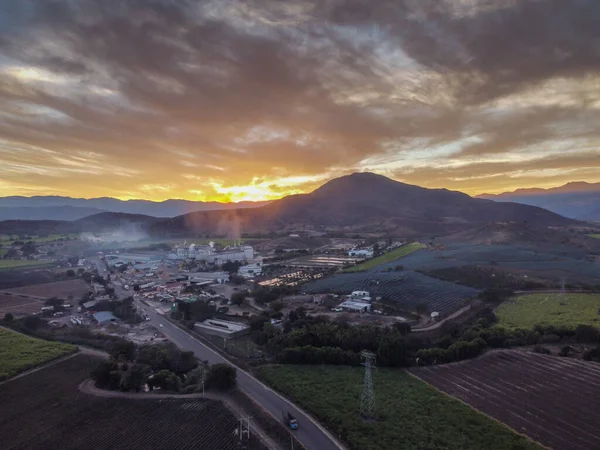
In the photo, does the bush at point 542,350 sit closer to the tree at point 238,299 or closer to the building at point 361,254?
the tree at point 238,299

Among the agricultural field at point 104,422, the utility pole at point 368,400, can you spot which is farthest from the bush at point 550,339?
the agricultural field at point 104,422

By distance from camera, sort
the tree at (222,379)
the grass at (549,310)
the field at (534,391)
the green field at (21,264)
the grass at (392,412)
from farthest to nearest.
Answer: the green field at (21,264), the grass at (549,310), the tree at (222,379), the field at (534,391), the grass at (392,412)

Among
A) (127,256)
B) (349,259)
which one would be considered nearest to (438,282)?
(349,259)

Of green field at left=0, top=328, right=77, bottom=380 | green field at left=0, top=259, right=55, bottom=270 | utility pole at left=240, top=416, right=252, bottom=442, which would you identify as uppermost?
green field at left=0, top=259, right=55, bottom=270

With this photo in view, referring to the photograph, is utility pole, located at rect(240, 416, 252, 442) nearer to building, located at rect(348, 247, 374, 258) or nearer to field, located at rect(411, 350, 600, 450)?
field, located at rect(411, 350, 600, 450)

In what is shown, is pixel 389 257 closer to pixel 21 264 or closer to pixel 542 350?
pixel 542 350

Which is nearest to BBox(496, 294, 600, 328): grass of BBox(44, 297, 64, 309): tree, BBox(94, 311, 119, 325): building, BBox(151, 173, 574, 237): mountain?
BBox(94, 311, 119, 325): building
